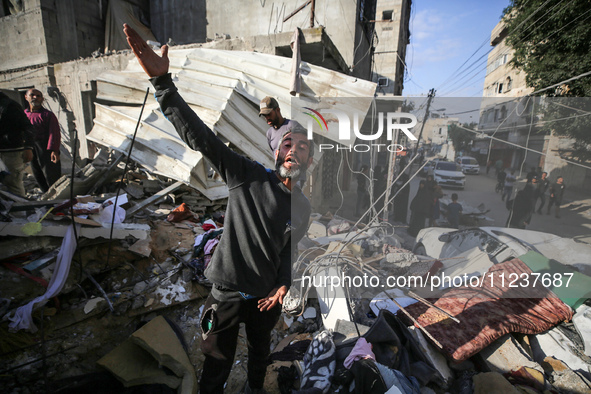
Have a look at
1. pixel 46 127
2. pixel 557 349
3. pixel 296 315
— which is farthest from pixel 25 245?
pixel 557 349

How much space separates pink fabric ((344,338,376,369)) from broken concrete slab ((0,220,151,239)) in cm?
265

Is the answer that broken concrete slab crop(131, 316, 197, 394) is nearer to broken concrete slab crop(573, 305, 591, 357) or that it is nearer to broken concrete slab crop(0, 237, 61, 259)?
broken concrete slab crop(0, 237, 61, 259)

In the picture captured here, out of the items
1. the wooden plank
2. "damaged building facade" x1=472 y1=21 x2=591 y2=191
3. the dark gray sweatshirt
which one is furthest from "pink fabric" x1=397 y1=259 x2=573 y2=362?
the wooden plank

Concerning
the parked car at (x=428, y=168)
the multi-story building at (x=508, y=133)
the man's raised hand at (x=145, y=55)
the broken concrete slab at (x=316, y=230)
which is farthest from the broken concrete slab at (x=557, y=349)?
the man's raised hand at (x=145, y=55)

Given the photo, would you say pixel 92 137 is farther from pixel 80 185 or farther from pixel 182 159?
pixel 182 159

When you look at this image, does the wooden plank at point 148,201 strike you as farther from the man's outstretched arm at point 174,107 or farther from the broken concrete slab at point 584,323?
the broken concrete slab at point 584,323

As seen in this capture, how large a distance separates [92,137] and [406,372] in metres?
6.25

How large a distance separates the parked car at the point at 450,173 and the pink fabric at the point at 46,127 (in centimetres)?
598

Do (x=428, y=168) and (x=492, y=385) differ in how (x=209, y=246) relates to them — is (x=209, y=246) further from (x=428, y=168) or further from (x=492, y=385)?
(x=492, y=385)

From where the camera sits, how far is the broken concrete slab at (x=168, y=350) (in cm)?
225

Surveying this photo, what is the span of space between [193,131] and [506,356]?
332 centimetres

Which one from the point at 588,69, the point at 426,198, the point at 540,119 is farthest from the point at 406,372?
the point at 588,69

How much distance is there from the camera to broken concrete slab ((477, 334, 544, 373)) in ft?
8.14

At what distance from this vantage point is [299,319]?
3.18 meters
